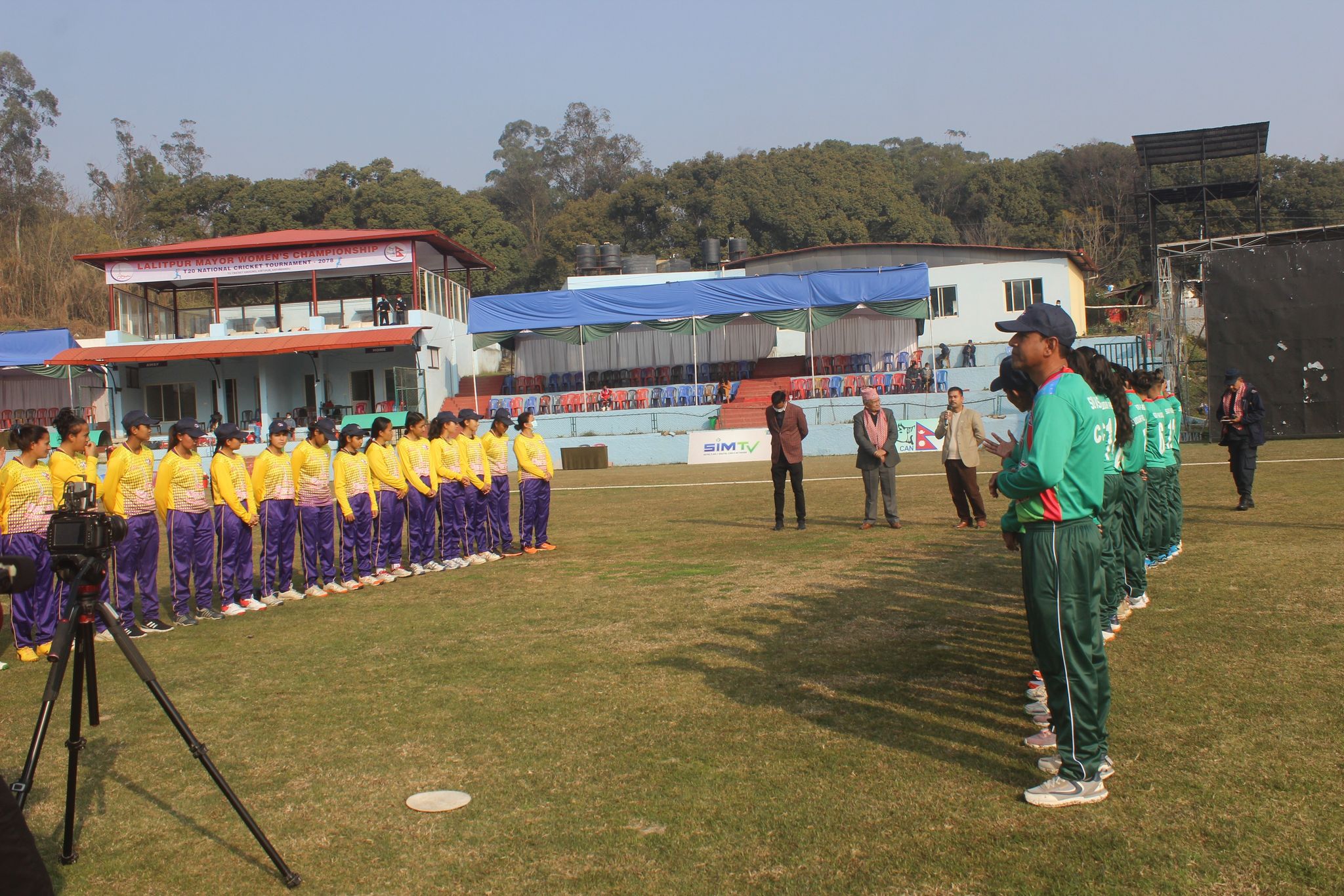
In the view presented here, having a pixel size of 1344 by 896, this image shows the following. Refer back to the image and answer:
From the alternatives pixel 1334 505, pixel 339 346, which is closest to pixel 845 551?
pixel 1334 505

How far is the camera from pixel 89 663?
4.27m

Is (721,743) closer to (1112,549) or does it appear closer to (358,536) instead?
(1112,549)

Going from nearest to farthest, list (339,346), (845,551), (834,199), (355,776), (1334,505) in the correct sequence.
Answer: (355,776), (845,551), (1334,505), (339,346), (834,199)

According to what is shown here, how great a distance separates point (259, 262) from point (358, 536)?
102 feet

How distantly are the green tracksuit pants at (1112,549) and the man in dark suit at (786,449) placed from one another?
6568 millimetres

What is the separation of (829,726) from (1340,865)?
2.36 m

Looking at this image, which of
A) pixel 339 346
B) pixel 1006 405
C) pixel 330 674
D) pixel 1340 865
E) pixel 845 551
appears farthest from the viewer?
pixel 339 346

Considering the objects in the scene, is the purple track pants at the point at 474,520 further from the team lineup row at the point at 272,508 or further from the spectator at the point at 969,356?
the spectator at the point at 969,356

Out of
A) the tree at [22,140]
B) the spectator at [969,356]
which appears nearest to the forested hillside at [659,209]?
the tree at [22,140]

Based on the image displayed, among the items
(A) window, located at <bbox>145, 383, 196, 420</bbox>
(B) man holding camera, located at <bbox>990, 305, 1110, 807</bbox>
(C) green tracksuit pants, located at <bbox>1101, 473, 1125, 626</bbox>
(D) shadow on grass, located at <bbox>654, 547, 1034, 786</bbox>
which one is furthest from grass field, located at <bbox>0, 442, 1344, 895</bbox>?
(A) window, located at <bbox>145, 383, 196, 420</bbox>

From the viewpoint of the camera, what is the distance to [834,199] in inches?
2429

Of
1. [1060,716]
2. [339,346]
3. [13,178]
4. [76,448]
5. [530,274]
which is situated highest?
[13,178]

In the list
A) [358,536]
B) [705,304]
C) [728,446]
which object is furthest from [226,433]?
[705,304]

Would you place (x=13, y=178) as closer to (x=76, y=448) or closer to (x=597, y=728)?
(x=76, y=448)
